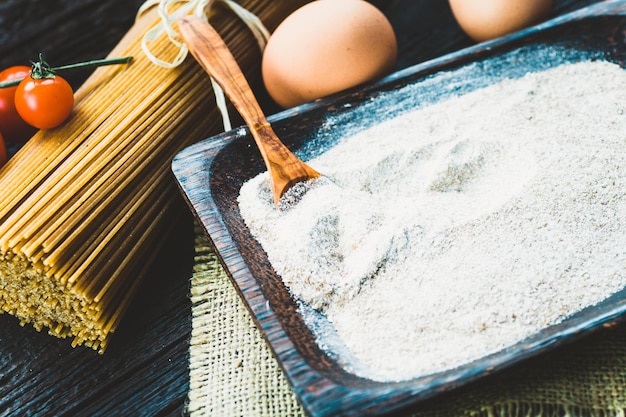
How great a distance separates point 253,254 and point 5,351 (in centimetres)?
40

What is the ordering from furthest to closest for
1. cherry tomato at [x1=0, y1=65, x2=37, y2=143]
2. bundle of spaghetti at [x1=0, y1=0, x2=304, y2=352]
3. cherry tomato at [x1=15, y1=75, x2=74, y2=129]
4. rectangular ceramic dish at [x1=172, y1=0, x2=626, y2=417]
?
cherry tomato at [x1=0, y1=65, x2=37, y2=143], cherry tomato at [x1=15, y1=75, x2=74, y2=129], bundle of spaghetti at [x1=0, y1=0, x2=304, y2=352], rectangular ceramic dish at [x1=172, y1=0, x2=626, y2=417]

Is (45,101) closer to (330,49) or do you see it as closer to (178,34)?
(178,34)

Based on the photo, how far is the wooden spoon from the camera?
844mm

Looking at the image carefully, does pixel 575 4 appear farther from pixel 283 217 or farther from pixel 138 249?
pixel 138 249

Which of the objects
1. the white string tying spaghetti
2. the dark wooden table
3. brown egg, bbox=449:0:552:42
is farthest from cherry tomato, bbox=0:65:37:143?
brown egg, bbox=449:0:552:42

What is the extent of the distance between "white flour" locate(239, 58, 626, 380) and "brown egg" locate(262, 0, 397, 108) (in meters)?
0.11

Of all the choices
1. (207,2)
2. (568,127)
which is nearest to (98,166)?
(207,2)

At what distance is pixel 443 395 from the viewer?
1.92ft

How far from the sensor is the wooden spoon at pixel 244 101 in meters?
0.84

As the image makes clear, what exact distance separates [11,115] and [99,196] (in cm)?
34

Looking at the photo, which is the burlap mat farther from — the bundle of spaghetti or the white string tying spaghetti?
the white string tying spaghetti

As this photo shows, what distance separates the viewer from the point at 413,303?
69cm

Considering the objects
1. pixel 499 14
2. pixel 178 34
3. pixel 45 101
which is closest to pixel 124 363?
pixel 45 101

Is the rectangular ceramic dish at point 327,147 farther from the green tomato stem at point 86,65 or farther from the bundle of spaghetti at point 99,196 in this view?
the green tomato stem at point 86,65
